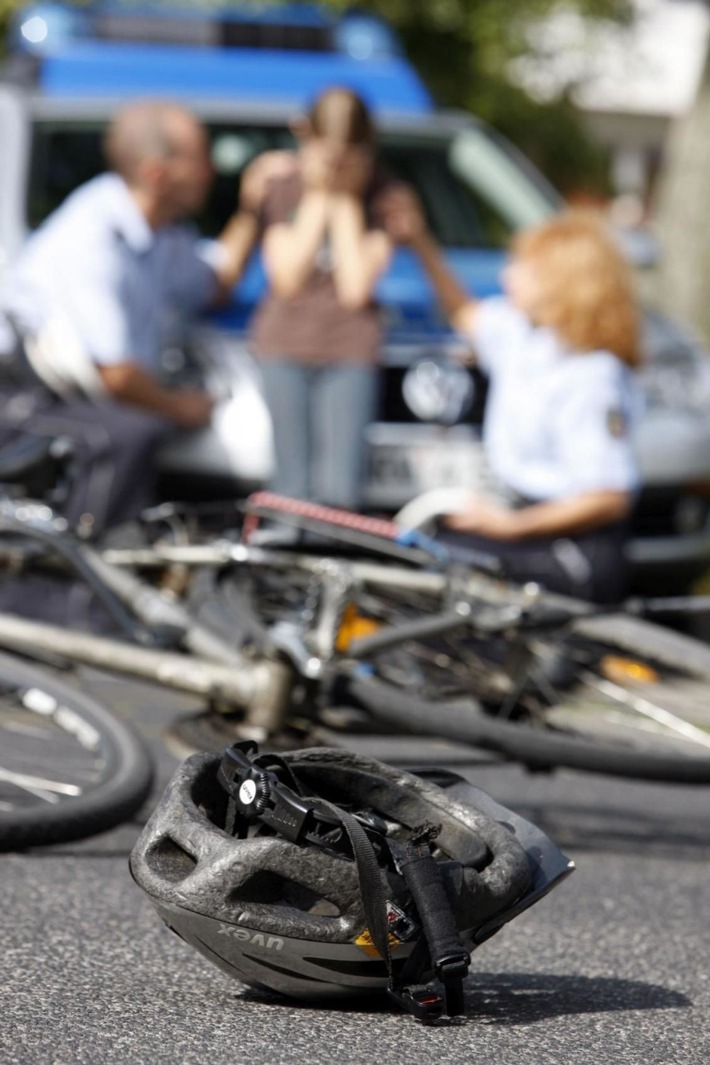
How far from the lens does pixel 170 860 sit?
2785 mm

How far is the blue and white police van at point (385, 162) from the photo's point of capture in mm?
6953

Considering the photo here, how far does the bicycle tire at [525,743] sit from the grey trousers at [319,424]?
278cm

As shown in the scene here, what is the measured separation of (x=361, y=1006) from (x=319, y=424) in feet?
13.1

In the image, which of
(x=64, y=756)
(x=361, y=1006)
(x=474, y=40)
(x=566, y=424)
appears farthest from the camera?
(x=474, y=40)

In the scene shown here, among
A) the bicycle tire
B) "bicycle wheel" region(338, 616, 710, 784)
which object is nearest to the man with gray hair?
"bicycle wheel" region(338, 616, 710, 784)

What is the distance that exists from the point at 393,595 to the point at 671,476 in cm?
305

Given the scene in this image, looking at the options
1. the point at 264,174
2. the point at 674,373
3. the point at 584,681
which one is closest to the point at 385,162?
the point at 264,174

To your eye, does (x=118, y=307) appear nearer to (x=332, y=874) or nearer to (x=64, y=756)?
(x=64, y=756)

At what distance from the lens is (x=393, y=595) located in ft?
14.8

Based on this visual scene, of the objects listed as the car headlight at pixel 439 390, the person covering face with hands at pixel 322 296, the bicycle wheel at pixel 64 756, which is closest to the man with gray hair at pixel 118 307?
the person covering face with hands at pixel 322 296

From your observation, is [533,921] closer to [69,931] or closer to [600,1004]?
[600,1004]

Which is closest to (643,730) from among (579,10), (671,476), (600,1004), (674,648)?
(674,648)

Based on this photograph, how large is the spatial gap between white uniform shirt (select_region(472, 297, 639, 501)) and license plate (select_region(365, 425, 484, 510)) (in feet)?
3.57

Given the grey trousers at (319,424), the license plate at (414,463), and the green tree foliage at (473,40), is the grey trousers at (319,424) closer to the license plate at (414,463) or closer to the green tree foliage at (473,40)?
the license plate at (414,463)
